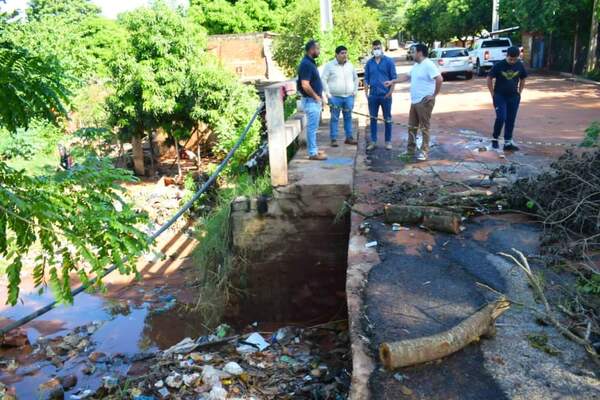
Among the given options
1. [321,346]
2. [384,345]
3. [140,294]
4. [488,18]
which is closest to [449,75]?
[488,18]

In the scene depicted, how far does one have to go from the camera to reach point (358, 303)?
384 centimetres

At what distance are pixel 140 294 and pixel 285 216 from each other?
3.64m

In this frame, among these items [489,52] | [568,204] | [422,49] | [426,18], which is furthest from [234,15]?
[568,204]

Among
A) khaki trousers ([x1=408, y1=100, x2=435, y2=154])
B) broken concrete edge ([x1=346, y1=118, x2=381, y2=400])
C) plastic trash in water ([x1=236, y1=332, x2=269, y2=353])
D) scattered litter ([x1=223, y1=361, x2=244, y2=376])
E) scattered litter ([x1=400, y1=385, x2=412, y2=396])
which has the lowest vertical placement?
plastic trash in water ([x1=236, y1=332, x2=269, y2=353])

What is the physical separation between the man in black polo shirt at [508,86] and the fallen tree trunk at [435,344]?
5883 mm

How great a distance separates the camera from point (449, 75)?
26938mm

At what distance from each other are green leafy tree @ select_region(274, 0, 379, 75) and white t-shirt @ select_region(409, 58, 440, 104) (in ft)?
35.3

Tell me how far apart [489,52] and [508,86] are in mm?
20648

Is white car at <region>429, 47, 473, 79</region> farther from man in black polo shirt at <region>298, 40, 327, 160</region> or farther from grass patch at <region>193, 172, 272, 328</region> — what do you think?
grass patch at <region>193, 172, 272, 328</region>

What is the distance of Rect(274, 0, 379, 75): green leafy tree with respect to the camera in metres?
21.0

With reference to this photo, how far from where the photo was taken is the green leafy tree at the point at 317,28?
2100 centimetres

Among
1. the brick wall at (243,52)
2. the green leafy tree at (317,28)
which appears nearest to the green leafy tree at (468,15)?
the brick wall at (243,52)

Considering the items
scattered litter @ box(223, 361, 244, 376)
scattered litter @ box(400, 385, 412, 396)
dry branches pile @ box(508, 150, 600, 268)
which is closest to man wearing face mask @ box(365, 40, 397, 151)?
dry branches pile @ box(508, 150, 600, 268)

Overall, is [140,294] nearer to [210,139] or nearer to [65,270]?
[65,270]
